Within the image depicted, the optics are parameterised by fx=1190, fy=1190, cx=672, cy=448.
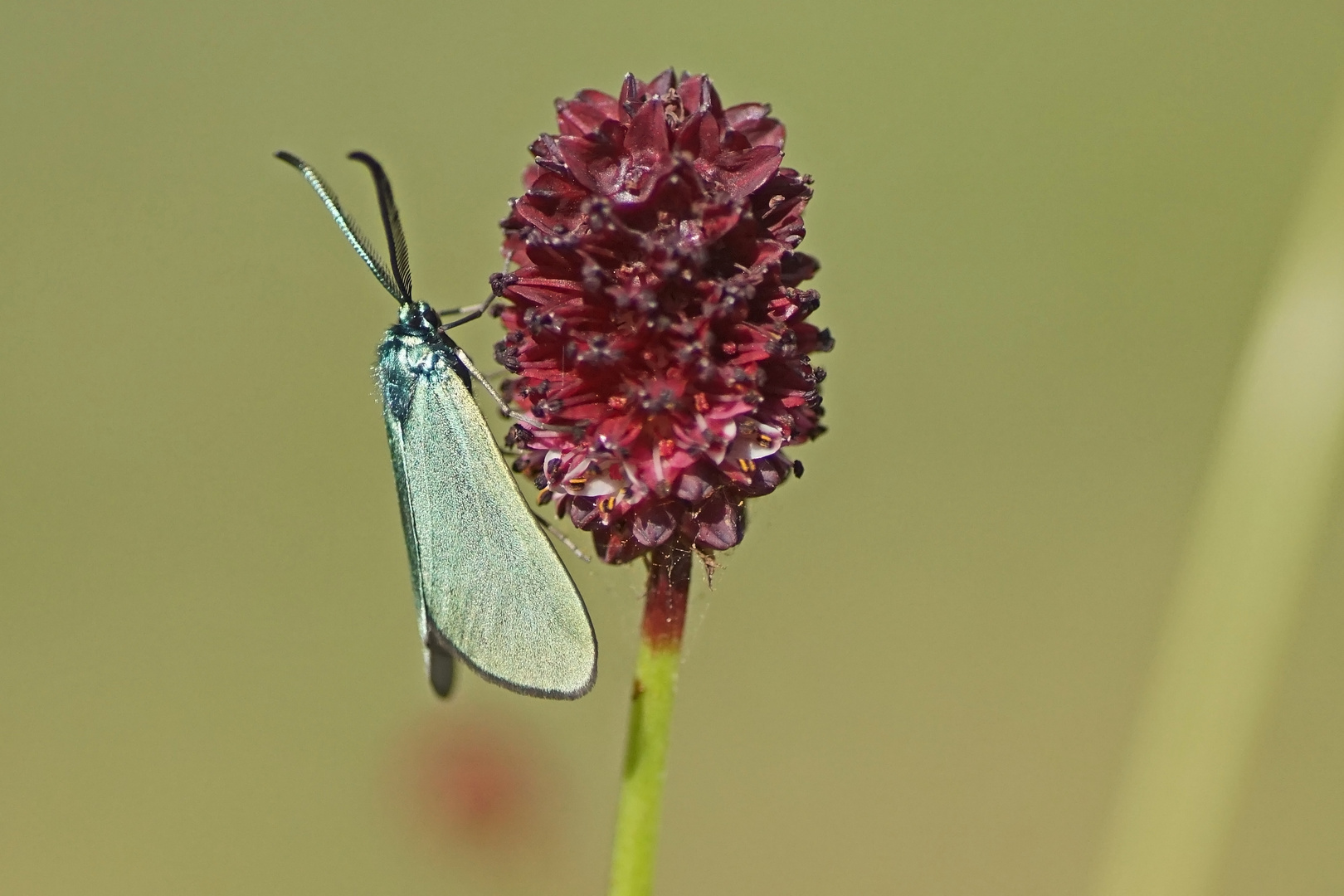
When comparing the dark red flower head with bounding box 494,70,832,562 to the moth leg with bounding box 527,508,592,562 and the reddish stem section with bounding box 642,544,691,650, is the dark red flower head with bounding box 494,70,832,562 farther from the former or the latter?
the moth leg with bounding box 527,508,592,562

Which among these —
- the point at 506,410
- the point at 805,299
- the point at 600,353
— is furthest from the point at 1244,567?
the point at 506,410

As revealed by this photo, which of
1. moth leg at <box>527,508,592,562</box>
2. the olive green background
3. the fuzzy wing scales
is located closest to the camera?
the fuzzy wing scales

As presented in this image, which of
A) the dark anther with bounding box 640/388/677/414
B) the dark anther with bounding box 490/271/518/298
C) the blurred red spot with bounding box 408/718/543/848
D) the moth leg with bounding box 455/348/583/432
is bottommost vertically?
the blurred red spot with bounding box 408/718/543/848

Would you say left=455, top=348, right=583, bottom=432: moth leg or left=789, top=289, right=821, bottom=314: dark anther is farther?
left=455, top=348, right=583, bottom=432: moth leg

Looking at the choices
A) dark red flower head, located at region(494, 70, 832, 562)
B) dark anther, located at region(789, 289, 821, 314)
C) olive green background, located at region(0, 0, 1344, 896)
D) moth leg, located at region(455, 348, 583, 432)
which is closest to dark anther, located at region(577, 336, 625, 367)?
dark red flower head, located at region(494, 70, 832, 562)

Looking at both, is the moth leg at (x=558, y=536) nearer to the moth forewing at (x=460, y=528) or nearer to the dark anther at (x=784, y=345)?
the moth forewing at (x=460, y=528)

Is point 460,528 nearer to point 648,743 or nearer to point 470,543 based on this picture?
point 470,543
